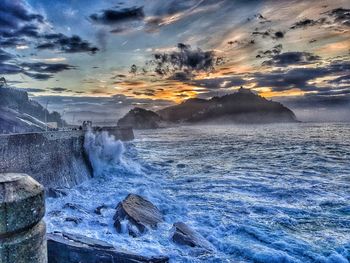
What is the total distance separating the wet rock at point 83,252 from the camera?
5.03m

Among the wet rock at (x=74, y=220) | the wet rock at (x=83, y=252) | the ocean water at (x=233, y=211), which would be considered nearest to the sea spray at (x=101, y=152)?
the ocean water at (x=233, y=211)

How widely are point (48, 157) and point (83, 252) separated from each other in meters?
9.41

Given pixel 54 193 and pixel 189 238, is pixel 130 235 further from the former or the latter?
pixel 54 193

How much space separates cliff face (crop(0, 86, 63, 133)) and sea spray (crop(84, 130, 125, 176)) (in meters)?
15.1

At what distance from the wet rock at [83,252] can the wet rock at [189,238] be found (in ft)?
5.35

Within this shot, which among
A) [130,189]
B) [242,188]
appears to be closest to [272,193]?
[242,188]

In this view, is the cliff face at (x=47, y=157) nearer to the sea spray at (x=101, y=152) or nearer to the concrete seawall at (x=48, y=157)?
the concrete seawall at (x=48, y=157)

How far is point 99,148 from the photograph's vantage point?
2138 centimetres

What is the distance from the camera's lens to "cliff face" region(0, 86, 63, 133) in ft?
110

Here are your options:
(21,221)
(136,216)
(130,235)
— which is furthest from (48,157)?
(21,221)

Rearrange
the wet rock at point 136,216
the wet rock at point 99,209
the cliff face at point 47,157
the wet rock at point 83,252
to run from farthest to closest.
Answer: the cliff face at point 47,157 → the wet rock at point 99,209 → the wet rock at point 136,216 → the wet rock at point 83,252

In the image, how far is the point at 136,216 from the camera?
8.76 meters

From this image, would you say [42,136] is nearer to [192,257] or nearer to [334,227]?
[192,257]

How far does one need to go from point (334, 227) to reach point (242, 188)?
537cm
